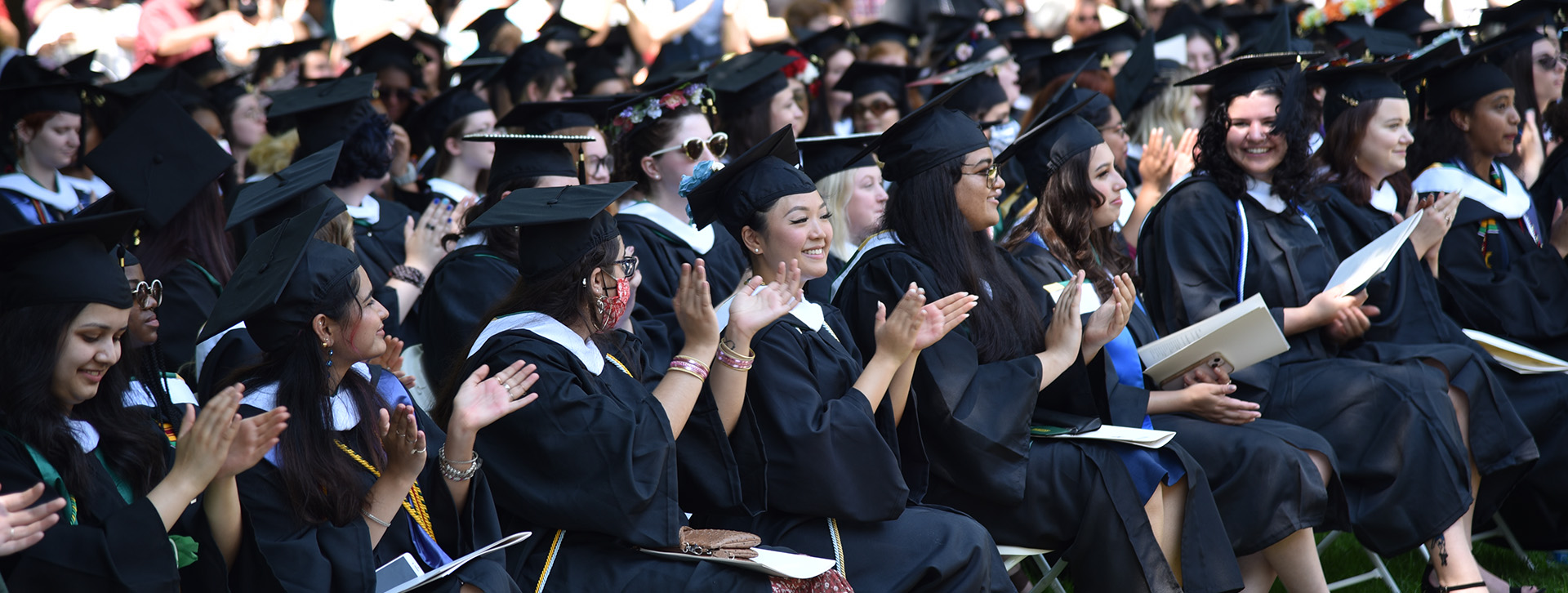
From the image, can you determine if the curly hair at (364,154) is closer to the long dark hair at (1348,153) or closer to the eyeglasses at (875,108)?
the eyeglasses at (875,108)

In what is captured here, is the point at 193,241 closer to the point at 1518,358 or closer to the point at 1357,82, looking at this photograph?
the point at 1357,82

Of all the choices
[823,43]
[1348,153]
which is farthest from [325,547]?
[823,43]

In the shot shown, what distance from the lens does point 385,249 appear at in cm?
544

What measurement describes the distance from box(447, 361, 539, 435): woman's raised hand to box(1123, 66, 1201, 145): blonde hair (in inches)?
191

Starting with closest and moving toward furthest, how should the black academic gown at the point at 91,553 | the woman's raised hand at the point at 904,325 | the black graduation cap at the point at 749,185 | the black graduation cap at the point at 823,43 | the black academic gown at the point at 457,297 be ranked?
the black academic gown at the point at 91,553, the woman's raised hand at the point at 904,325, the black graduation cap at the point at 749,185, the black academic gown at the point at 457,297, the black graduation cap at the point at 823,43

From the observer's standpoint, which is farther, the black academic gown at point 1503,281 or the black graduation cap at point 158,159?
the black academic gown at point 1503,281

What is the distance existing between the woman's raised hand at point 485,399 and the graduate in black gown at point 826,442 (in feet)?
1.88

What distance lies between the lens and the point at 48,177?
5629 millimetres

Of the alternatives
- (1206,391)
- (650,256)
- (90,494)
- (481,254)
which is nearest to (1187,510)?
(1206,391)

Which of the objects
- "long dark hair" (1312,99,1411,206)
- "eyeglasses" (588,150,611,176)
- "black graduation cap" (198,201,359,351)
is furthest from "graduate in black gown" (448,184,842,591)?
"long dark hair" (1312,99,1411,206)

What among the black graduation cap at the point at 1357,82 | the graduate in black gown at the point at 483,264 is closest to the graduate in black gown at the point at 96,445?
the graduate in black gown at the point at 483,264

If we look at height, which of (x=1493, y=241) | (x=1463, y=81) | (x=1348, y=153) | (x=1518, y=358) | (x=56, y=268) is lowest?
(x=1518, y=358)

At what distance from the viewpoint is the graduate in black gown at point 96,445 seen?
8.33 feet

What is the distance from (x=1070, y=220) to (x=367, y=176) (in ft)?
9.11
